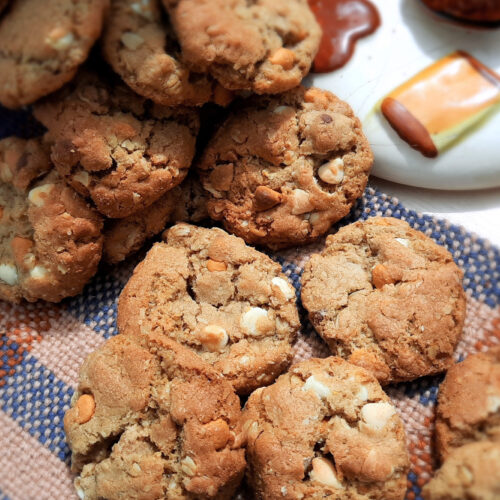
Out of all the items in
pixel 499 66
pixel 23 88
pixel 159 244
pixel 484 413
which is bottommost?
pixel 484 413

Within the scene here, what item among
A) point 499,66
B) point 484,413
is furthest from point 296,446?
point 499,66

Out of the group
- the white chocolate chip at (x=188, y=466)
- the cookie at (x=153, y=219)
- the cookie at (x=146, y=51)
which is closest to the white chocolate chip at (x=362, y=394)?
the white chocolate chip at (x=188, y=466)

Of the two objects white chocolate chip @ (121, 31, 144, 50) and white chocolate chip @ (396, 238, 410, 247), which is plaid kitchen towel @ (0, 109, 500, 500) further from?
white chocolate chip @ (121, 31, 144, 50)

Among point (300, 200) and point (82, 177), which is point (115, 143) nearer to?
point (82, 177)

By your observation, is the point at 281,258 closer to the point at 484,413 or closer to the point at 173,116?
the point at 173,116

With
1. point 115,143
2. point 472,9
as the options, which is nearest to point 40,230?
point 115,143

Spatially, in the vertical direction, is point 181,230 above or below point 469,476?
above

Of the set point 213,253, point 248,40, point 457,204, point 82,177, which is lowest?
point 457,204
